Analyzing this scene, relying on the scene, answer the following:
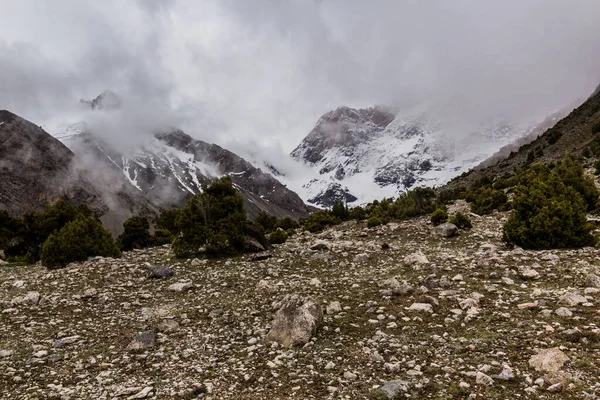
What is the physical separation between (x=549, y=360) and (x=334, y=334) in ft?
14.7

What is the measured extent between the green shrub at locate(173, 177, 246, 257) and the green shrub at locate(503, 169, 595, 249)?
14.2 meters

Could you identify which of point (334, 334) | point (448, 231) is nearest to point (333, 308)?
point (334, 334)

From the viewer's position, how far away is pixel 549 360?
22.3 ft

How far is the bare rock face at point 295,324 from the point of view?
30.1 feet

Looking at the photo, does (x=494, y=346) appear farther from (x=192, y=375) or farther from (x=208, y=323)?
(x=208, y=323)

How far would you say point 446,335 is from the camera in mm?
8680

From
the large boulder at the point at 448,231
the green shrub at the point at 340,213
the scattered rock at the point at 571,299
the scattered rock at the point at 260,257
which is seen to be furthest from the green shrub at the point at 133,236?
the scattered rock at the point at 571,299

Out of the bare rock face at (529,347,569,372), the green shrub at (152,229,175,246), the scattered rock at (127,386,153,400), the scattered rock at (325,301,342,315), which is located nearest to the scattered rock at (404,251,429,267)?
the scattered rock at (325,301,342,315)

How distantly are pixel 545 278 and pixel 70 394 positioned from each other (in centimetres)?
1267

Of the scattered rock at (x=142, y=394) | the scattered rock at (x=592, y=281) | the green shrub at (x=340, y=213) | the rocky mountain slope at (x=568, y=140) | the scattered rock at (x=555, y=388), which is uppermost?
the rocky mountain slope at (x=568, y=140)

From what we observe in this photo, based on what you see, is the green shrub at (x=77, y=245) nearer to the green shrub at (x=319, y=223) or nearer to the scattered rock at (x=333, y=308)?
the scattered rock at (x=333, y=308)

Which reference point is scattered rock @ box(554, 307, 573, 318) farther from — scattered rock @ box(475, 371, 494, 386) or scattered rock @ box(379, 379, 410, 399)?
scattered rock @ box(379, 379, 410, 399)

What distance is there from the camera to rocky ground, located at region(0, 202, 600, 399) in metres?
7.04

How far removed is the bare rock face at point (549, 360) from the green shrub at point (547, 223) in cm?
1086
